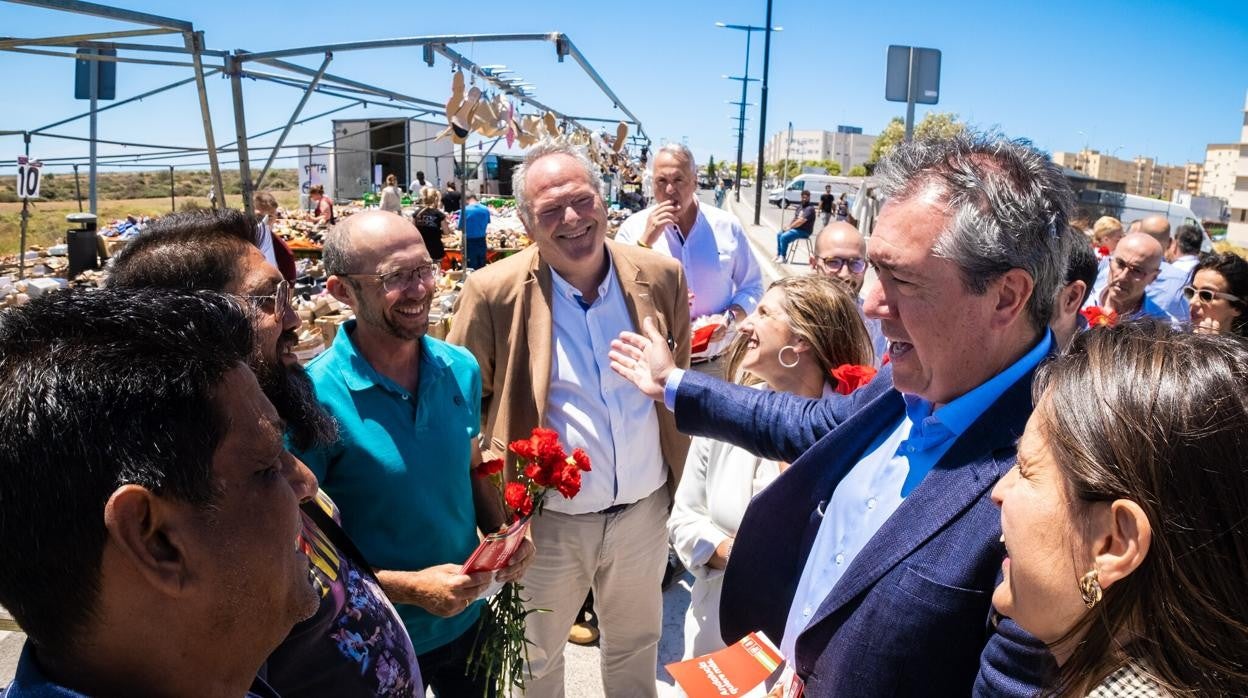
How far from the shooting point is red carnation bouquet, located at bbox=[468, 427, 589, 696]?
216cm

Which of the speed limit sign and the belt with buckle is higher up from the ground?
the speed limit sign

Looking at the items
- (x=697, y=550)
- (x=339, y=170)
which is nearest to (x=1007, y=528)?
(x=697, y=550)

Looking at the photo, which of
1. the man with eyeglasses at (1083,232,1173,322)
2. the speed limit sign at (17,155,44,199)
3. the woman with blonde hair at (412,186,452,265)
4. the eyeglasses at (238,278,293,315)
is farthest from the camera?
the woman with blonde hair at (412,186,452,265)

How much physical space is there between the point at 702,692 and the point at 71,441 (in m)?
1.37

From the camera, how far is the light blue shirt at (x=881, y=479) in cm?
154

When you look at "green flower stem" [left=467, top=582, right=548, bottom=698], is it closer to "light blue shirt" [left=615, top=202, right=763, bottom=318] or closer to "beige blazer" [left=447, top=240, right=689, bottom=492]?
"beige blazer" [left=447, top=240, right=689, bottom=492]

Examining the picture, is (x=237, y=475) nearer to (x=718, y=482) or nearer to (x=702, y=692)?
(x=702, y=692)

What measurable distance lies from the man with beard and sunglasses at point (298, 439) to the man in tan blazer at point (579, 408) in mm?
918

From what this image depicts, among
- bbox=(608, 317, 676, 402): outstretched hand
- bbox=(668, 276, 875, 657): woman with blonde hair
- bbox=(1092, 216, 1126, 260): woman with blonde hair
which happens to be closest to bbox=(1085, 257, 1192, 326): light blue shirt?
bbox=(1092, 216, 1126, 260): woman with blonde hair

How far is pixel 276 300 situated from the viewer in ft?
6.44

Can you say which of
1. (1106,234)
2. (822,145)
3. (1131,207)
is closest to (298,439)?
(1106,234)

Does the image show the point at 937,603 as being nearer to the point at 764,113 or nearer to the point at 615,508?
the point at 615,508

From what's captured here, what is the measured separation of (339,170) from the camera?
27719 millimetres

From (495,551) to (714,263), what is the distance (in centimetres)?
290
